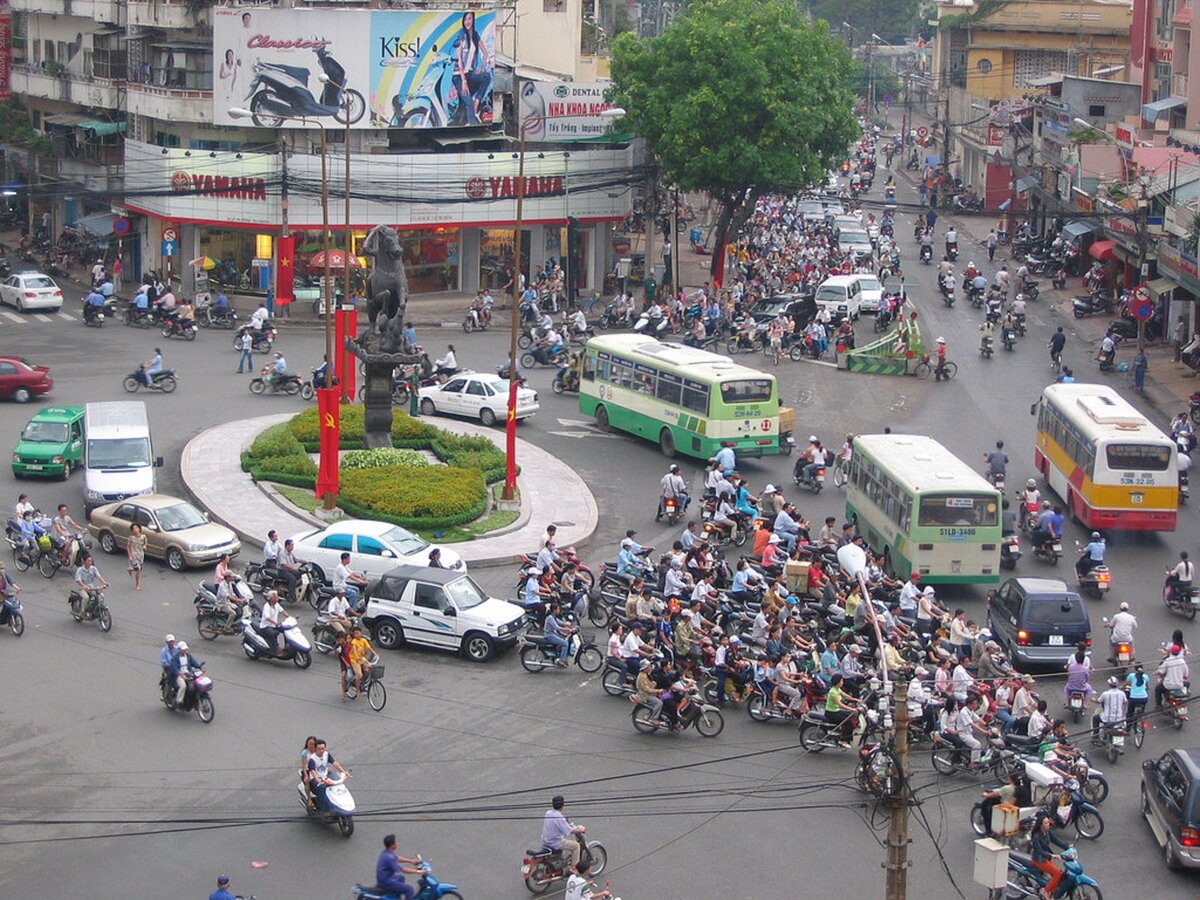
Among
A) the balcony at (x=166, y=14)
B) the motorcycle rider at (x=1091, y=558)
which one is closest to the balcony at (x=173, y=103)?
the balcony at (x=166, y=14)

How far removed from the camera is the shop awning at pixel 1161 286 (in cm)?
5384

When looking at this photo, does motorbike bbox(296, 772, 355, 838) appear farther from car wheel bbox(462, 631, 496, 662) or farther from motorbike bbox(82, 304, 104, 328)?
motorbike bbox(82, 304, 104, 328)

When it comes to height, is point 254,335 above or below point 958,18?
below

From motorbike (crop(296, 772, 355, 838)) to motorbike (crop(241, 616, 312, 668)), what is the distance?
5914 millimetres

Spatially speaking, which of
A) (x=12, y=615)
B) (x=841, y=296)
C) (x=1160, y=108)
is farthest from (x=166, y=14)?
(x=12, y=615)

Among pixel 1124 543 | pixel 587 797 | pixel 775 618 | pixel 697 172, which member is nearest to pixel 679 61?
pixel 697 172

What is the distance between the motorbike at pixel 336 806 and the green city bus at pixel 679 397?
778 inches

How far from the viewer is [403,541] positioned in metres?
31.5

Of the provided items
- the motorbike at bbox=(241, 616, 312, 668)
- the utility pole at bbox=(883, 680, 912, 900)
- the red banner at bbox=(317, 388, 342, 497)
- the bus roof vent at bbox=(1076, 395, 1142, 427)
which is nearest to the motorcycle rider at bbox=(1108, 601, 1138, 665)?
the bus roof vent at bbox=(1076, 395, 1142, 427)

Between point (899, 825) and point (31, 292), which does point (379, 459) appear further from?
point (31, 292)

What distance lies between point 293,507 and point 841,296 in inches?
1111

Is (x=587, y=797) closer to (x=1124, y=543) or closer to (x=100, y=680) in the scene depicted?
(x=100, y=680)

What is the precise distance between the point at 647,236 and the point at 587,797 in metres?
43.9

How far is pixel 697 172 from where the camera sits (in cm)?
5906
